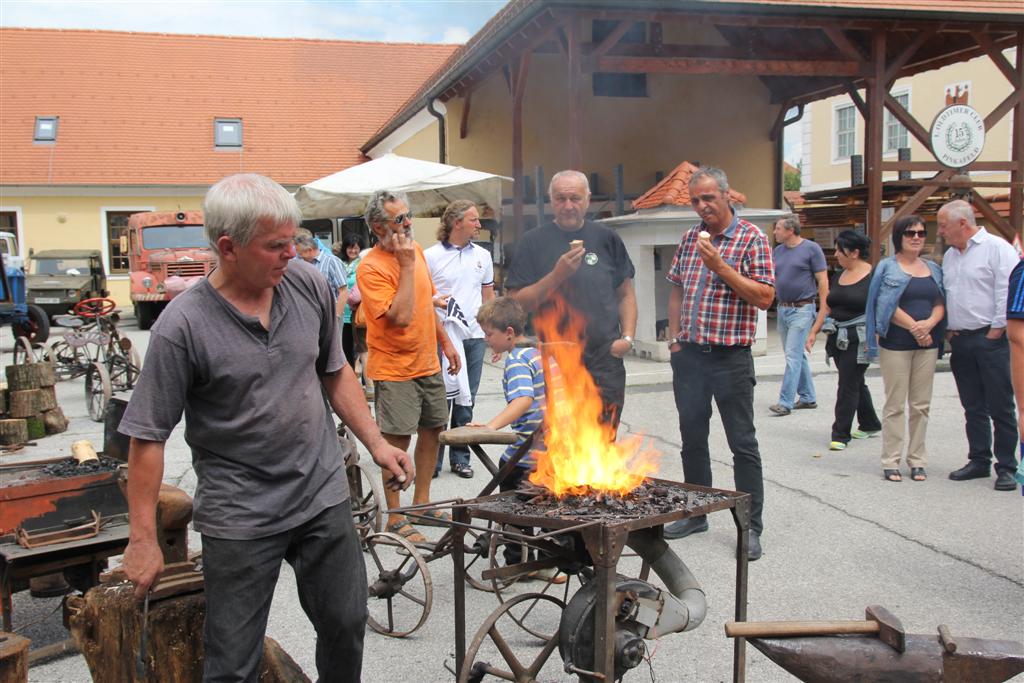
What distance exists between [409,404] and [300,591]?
2.30 meters

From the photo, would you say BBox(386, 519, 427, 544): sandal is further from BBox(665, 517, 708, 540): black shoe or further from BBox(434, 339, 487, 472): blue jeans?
BBox(434, 339, 487, 472): blue jeans

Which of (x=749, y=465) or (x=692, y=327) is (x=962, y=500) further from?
Result: (x=692, y=327)

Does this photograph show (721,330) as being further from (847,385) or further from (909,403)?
(847,385)

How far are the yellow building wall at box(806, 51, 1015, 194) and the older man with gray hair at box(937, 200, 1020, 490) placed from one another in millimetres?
15789

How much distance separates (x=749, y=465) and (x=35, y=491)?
3.41 metres

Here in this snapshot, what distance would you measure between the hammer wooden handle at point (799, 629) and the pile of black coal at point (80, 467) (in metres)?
3.13

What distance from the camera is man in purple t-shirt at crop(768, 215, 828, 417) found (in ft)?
27.9

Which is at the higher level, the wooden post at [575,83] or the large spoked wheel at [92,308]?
the wooden post at [575,83]

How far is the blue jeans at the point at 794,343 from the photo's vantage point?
8.49m

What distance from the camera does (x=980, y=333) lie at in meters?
6.18

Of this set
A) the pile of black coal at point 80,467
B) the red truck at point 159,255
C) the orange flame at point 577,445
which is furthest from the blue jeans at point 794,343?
the red truck at point 159,255

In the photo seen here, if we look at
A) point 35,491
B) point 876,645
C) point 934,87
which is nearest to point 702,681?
point 876,645

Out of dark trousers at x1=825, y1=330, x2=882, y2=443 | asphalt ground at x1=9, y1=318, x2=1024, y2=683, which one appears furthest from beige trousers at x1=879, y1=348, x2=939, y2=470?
dark trousers at x1=825, y1=330, x2=882, y2=443

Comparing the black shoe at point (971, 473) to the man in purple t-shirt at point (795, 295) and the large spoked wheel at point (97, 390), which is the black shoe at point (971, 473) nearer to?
the man in purple t-shirt at point (795, 295)
